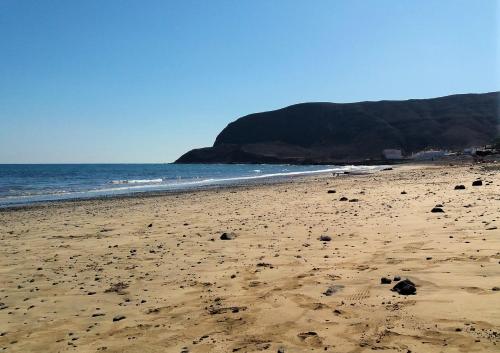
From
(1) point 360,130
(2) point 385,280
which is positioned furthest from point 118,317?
(1) point 360,130

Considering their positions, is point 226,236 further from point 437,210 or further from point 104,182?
point 104,182

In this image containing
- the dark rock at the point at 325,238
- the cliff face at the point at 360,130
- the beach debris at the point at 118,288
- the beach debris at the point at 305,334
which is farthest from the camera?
the cliff face at the point at 360,130

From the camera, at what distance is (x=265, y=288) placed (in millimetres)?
5613

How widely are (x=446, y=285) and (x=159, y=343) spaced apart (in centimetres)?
338

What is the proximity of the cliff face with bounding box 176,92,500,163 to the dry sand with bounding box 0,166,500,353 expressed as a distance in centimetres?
11688

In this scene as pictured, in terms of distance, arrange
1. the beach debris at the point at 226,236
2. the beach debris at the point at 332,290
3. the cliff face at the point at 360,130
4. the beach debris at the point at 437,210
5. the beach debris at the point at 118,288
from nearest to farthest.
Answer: the beach debris at the point at 332,290
the beach debris at the point at 118,288
the beach debris at the point at 226,236
the beach debris at the point at 437,210
the cliff face at the point at 360,130

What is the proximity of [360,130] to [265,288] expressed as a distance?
541ft

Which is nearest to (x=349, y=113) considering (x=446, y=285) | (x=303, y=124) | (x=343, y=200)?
(x=303, y=124)

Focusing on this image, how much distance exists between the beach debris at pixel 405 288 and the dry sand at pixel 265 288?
0.32ft

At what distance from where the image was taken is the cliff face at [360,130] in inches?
5674

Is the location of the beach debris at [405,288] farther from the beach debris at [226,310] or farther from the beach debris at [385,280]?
the beach debris at [226,310]

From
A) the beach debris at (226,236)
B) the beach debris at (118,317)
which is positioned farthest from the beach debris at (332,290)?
the beach debris at (226,236)

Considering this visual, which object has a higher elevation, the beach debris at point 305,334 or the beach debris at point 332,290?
the beach debris at point 332,290

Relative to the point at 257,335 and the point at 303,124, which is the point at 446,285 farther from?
the point at 303,124
